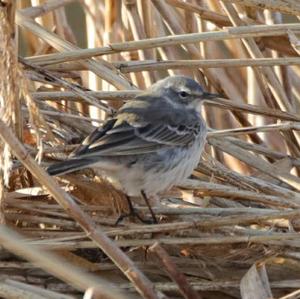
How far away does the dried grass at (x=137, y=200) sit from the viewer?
363 centimetres

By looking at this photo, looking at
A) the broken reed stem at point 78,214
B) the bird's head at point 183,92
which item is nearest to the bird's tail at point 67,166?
the broken reed stem at point 78,214

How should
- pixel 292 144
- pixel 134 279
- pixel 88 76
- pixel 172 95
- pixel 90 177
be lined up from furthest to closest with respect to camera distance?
pixel 88 76 < pixel 292 144 < pixel 172 95 < pixel 90 177 < pixel 134 279

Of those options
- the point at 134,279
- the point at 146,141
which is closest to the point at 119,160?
the point at 146,141

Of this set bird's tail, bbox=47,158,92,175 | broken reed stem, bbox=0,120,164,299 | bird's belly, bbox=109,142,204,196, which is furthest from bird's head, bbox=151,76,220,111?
broken reed stem, bbox=0,120,164,299

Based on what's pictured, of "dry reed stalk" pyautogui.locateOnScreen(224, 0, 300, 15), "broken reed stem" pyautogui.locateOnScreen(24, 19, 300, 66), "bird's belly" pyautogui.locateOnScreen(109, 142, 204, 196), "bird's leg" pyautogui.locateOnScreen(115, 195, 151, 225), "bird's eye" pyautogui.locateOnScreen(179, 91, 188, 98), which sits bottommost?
"bird's leg" pyautogui.locateOnScreen(115, 195, 151, 225)

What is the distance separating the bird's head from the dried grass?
0.08m

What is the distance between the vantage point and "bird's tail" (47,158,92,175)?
12.5 feet

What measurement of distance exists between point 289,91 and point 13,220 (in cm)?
209

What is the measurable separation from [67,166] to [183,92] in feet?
3.88

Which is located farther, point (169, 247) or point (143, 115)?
point (143, 115)

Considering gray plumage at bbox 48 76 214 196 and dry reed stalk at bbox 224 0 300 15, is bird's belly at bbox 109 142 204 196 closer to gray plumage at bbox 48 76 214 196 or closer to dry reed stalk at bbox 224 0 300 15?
gray plumage at bbox 48 76 214 196

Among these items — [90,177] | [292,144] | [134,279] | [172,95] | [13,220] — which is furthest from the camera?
[292,144]

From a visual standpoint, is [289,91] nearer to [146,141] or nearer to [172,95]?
[172,95]

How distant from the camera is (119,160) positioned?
14.0 ft
